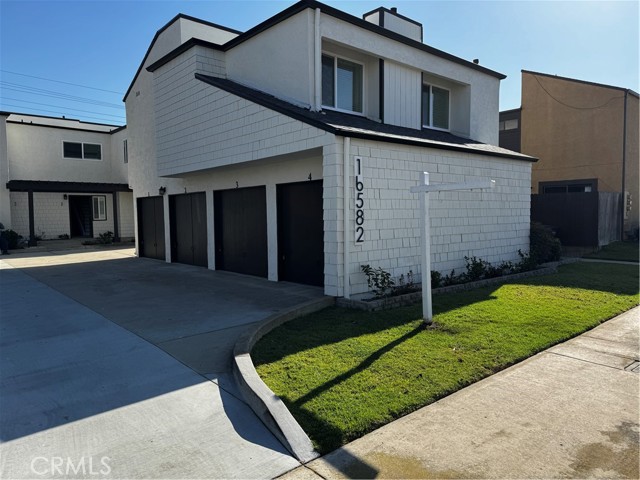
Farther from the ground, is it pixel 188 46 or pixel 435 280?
pixel 188 46

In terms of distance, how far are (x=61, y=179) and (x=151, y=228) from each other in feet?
35.7

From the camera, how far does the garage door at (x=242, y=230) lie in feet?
37.2

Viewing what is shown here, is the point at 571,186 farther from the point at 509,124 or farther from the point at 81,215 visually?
the point at 81,215

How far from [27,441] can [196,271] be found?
9.52m

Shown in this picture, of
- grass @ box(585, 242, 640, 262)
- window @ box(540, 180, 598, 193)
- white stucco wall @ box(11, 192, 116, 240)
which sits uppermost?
window @ box(540, 180, 598, 193)

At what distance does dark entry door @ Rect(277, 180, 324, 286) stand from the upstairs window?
5.16 metres

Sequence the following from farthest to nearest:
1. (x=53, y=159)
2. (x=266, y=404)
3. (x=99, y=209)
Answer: (x=99, y=209), (x=53, y=159), (x=266, y=404)

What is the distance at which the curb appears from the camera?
339cm

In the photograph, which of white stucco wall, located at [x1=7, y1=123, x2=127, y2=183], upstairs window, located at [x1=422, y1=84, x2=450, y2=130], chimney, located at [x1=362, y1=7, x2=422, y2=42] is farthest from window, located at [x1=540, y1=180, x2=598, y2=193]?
white stucco wall, located at [x1=7, y1=123, x2=127, y2=183]

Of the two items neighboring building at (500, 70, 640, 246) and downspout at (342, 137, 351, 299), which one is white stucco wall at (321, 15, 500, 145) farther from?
neighboring building at (500, 70, 640, 246)

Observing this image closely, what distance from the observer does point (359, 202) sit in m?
8.05

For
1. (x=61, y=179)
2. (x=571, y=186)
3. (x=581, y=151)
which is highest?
(x=581, y=151)

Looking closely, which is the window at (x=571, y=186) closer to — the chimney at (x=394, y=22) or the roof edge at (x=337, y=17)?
the roof edge at (x=337, y=17)

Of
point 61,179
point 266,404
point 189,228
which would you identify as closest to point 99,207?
point 61,179
